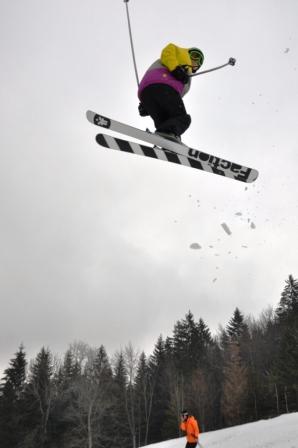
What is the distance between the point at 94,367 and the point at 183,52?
38.1 metres

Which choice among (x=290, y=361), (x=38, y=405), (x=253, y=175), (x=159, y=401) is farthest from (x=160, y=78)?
(x=159, y=401)

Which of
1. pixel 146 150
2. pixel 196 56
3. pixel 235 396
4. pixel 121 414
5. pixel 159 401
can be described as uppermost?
pixel 196 56

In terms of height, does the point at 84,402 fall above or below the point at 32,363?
below

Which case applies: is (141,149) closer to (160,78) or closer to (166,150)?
(166,150)

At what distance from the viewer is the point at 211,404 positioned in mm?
37938

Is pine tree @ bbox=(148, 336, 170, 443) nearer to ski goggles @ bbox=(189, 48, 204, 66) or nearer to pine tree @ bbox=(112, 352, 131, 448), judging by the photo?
pine tree @ bbox=(112, 352, 131, 448)

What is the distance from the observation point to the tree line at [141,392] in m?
34.0

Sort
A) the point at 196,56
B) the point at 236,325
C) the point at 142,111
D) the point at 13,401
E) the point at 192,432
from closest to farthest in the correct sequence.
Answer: the point at 196,56, the point at 142,111, the point at 192,432, the point at 13,401, the point at 236,325

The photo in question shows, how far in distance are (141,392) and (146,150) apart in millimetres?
41271

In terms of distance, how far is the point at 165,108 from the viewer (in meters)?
5.68

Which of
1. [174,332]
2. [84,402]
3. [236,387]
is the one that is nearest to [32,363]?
[84,402]

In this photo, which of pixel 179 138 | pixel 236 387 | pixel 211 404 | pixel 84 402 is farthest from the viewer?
pixel 211 404

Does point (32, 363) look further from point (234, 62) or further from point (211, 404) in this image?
point (234, 62)

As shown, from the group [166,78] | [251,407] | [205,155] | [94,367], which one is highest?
[166,78]
